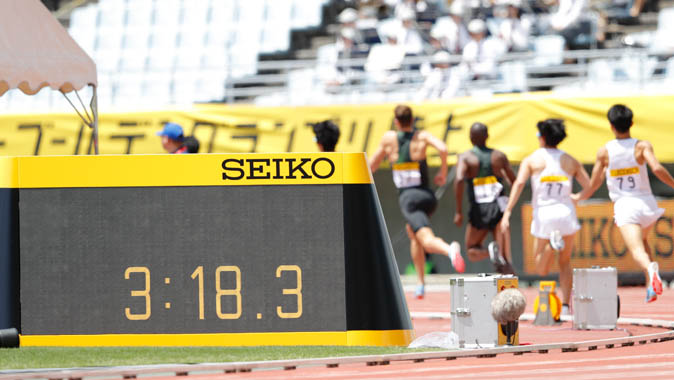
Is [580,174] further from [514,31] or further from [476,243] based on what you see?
[514,31]

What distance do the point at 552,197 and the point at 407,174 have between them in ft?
9.33

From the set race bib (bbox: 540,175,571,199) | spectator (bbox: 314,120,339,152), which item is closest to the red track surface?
race bib (bbox: 540,175,571,199)

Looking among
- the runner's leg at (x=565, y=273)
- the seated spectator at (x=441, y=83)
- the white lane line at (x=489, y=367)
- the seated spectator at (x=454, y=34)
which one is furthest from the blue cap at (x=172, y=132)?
the seated spectator at (x=454, y=34)

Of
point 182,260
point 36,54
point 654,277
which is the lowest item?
point 654,277

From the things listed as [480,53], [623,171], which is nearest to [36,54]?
[623,171]

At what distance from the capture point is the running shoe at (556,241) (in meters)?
12.6

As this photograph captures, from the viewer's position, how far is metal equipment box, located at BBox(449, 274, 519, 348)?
31.4 ft

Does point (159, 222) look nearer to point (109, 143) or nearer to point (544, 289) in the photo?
point (544, 289)

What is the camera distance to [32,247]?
9.38 metres

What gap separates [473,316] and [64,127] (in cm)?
1286

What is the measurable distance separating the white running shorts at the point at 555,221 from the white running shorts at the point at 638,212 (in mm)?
409

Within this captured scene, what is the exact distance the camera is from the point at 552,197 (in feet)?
43.5

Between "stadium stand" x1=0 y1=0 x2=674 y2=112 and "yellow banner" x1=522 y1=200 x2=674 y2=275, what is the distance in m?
2.10

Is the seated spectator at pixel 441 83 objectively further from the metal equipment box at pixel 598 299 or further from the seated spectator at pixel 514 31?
the metal equipment box at pixel 598 299
